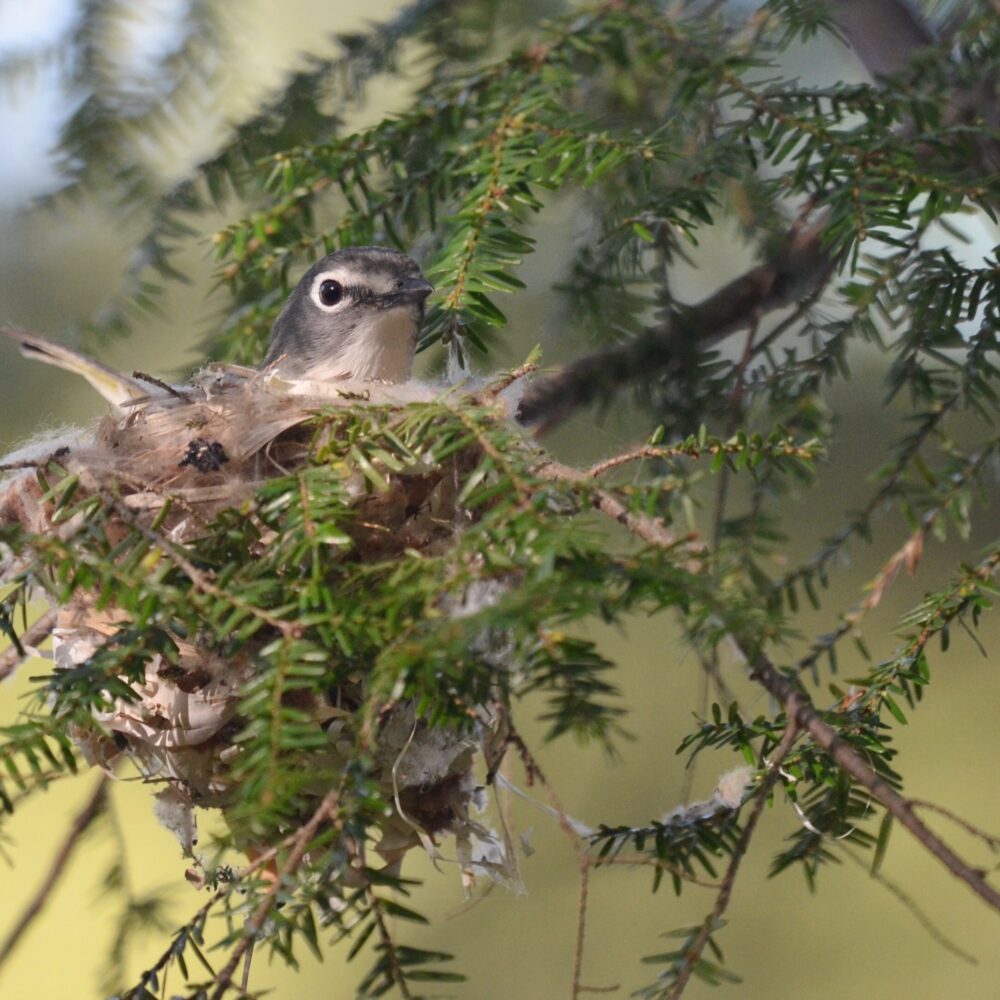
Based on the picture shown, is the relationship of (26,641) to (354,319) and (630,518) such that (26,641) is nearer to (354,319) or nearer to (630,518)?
(630,518)

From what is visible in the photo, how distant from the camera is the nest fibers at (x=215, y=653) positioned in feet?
3.46

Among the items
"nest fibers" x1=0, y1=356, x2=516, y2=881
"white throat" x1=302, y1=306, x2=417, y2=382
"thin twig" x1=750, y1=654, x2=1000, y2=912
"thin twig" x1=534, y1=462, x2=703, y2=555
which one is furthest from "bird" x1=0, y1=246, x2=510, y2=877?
"white throat" x1=302, y1=306, x2=417, y2=382

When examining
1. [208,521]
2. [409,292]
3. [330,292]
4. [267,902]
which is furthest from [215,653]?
[330,292]

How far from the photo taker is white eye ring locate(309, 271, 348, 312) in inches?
70.9

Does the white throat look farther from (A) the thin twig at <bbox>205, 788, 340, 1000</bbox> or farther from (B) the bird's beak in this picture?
(A) the thin twig at <bbox>205, 788, 340, 1000</bbox>

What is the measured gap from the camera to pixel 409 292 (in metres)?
1.68

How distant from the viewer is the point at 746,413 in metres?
1.46

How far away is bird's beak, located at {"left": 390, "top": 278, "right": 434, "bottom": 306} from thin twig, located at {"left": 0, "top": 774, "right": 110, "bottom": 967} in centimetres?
72

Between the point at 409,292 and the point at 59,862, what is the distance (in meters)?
0.83

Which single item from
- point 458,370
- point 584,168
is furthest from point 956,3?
point 458,370

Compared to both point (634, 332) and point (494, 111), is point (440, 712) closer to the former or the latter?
point (494, 111)

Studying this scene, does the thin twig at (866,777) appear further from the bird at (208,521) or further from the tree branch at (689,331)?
the tree branch at (689,331)

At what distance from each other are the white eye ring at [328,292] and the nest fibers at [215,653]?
593 millimetres

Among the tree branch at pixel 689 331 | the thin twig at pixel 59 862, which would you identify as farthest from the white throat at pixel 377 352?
the thin twig at pixel 59 862
